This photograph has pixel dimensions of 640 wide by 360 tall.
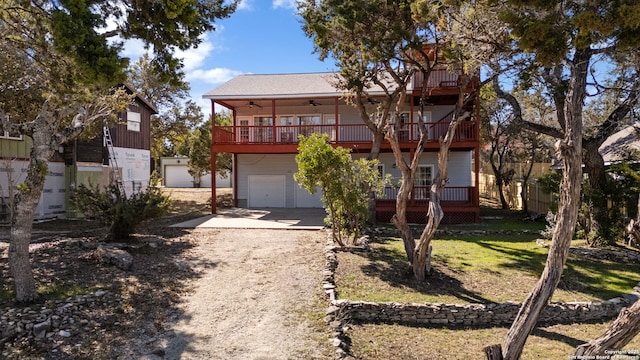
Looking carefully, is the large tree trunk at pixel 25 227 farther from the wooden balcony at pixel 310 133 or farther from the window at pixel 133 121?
the window at pixel 133 121

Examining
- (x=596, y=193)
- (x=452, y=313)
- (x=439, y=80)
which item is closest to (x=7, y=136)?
(x=452, y=313)

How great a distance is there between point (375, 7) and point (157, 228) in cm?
1037

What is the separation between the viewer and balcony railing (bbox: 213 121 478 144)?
17859 mm

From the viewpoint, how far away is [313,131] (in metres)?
19.4

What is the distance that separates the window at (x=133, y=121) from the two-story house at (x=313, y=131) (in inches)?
195

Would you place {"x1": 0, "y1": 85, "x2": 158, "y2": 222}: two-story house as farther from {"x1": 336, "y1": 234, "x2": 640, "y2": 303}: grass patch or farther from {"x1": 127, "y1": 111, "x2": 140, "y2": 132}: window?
{"x1": 336, "y1": 234, "x2": 640, "y2": 303}: grass patch

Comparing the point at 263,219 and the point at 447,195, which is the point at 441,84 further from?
the point at 263,219

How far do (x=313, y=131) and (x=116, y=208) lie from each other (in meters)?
10.5

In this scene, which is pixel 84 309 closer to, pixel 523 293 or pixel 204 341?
pixel 204 341

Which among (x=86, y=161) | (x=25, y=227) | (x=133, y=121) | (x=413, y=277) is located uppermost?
(x=133, y=121)

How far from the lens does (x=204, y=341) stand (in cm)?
602

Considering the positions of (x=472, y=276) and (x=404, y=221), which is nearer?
(x=404, y=221)

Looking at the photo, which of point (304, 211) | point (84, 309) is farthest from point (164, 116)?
point (84, 309)

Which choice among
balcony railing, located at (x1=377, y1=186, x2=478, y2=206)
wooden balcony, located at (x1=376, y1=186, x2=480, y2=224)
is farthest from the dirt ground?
balcony railing, located at (x1=377, y1=186, x2=478, y2=206)
